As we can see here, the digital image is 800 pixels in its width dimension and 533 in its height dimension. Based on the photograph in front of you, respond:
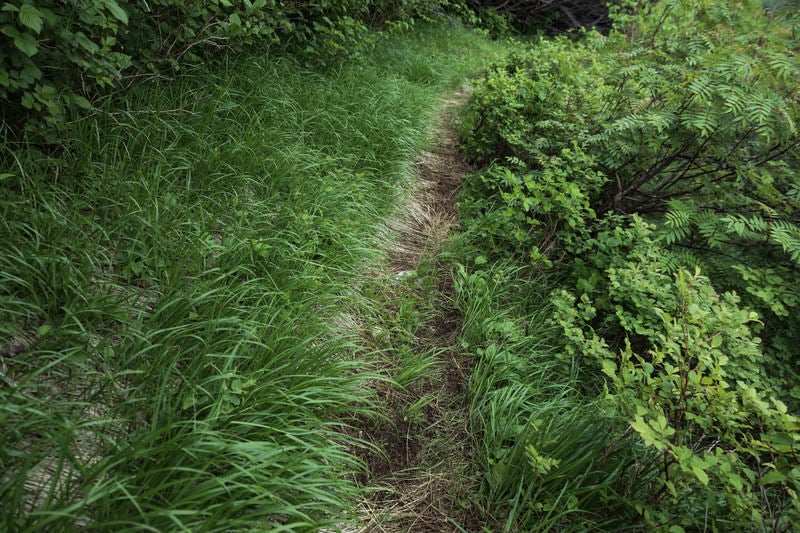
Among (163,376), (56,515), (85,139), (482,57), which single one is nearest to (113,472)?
(56,515)

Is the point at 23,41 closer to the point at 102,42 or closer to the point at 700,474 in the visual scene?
the point at 102,42

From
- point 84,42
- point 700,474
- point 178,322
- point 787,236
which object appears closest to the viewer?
point 700,474

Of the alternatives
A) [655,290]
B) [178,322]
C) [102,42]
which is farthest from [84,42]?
[655,290]

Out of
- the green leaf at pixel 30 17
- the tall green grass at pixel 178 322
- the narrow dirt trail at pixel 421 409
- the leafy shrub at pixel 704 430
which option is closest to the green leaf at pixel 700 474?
the leafy shrub at pixel 704 430

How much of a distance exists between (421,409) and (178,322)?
1.24 metres

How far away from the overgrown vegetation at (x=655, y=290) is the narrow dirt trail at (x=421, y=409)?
146 mm

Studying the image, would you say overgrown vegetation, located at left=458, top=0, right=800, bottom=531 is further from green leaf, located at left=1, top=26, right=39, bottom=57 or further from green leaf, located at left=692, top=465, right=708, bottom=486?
green leaf, located at left=1, top=26, right=39, bottom=57

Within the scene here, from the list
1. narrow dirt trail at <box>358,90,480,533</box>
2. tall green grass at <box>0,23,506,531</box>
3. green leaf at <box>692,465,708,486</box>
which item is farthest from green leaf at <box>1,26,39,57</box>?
green leaf at <box>692,465,708,486</box>

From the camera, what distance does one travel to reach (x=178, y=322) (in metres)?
1.75

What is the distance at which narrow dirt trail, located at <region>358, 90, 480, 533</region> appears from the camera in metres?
1.77

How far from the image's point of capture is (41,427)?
126 cm

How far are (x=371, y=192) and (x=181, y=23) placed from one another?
1744mm

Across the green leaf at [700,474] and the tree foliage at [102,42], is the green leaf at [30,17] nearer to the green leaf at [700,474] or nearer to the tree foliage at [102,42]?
the tree foliage at [102,42]

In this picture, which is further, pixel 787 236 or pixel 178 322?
pixel 787 236
